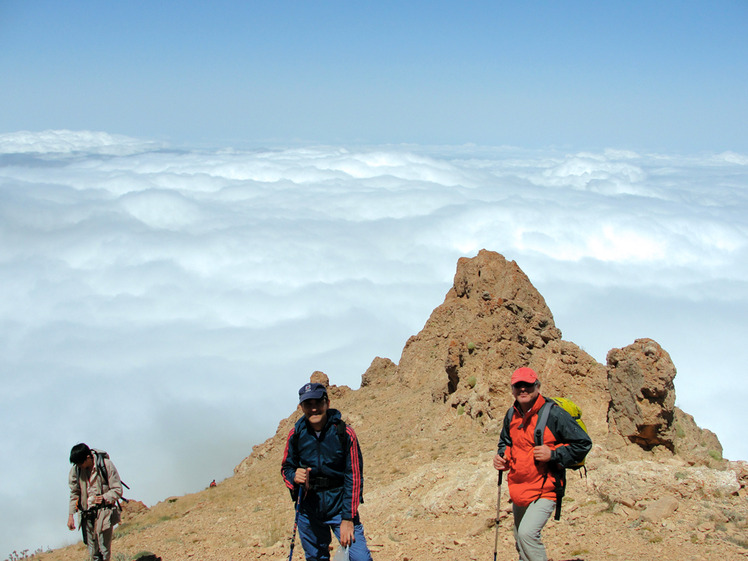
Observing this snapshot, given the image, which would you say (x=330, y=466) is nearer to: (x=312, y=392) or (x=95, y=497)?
(x=312, y=392)

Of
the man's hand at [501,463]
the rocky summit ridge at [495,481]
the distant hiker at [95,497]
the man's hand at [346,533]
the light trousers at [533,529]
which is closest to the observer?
the man's hand at [346,533]

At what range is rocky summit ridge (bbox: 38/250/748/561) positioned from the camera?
21.8ft

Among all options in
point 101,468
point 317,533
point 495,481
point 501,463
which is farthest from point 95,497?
point 495,481

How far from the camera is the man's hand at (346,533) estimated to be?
4.70m

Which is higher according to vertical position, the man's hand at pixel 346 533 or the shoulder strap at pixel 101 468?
the man's hand at pixel 346 533

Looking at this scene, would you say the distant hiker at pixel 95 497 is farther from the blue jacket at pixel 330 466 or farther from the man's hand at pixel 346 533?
the man's hand at pixel 346 533

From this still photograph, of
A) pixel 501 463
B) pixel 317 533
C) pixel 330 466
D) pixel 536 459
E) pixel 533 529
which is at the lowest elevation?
pixel 317 533

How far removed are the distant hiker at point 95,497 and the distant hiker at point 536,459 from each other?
4330 millimetres

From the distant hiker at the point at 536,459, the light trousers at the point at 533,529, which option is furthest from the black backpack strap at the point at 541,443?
the light trousers at the point at 533,529

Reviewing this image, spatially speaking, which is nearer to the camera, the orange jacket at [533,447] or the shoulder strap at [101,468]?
the orange jacket at [533,447]

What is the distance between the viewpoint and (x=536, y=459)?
15.7ft

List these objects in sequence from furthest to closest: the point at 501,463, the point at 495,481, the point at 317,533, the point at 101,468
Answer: the point at 495,481 → the point at 101,468 → the point at 501,463 → the point at 317,533

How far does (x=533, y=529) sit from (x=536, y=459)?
557 mm

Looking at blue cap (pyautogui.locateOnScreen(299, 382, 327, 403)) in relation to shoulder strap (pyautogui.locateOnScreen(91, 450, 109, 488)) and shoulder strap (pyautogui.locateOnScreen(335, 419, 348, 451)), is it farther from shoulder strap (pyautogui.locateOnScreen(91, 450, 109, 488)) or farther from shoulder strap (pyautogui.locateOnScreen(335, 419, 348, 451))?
shoulder strap (pyautogui.locateOnScreen(91, 450, 109, 488))
